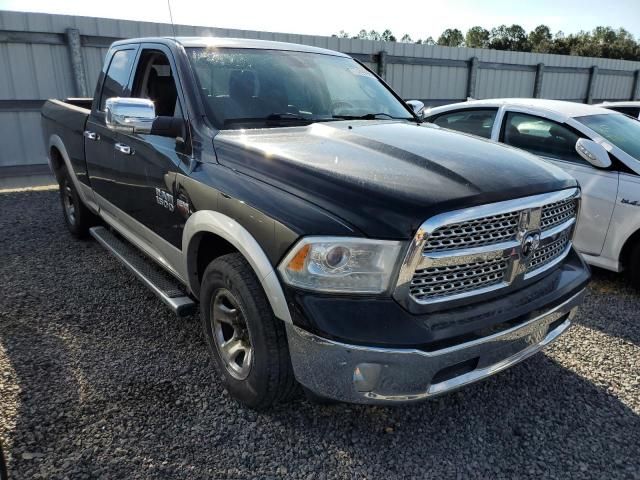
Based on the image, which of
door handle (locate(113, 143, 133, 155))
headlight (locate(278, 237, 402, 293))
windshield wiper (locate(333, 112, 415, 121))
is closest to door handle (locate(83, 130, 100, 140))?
door handle (locate(113, 143, 133, 155))

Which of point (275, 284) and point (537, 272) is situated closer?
→ point (275, 284)

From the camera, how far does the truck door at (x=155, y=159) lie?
3018mm

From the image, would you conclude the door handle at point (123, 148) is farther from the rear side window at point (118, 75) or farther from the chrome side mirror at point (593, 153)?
the chrome side mirror at point (593, 153)

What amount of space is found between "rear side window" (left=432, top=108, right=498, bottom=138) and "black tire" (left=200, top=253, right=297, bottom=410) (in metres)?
3.71

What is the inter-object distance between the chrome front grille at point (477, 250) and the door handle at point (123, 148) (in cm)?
233

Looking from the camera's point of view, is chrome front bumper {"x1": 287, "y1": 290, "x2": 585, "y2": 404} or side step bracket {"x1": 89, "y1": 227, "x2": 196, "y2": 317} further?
side step bracket {"x1": 89, "y1": 227, "x2": 196, "y2": 317}

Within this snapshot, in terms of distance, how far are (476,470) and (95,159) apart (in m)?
3.64

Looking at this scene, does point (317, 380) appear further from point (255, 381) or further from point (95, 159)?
point (95, 159)

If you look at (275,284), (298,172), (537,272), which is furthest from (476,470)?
(298,172)

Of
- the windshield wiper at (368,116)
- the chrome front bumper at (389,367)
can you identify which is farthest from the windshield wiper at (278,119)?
the chrome front bumper at (389,367)

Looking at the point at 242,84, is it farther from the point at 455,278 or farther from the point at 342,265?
the point at 455,278

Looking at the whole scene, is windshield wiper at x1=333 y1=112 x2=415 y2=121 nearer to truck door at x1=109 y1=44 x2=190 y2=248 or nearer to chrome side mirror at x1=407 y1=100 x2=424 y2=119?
chrome side mirror at x1=407 y1=100 x2=424 y2=119

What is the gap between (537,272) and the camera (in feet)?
8.37

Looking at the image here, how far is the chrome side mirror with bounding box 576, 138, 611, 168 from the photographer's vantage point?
4.25 m
